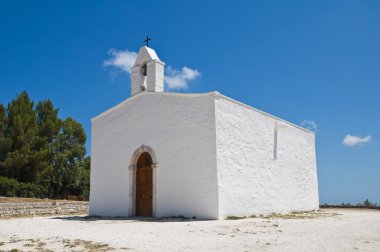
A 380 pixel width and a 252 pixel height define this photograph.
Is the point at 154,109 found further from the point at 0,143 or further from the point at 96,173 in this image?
the point at 0,143

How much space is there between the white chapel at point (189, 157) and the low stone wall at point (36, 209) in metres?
2.16

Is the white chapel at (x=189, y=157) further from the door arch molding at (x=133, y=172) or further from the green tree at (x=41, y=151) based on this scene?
the green tree at (x=41, y=151)

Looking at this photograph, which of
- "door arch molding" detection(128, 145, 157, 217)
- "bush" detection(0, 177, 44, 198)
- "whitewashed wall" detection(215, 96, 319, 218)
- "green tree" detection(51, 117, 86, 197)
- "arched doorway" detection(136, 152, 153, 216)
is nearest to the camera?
"whitewashed wall" detection(215, 96, 319, 218)

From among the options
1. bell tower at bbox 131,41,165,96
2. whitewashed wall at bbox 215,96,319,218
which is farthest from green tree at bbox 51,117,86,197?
whitewashed wall at bbox 215,96,319,218

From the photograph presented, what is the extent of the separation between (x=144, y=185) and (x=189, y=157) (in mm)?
2429

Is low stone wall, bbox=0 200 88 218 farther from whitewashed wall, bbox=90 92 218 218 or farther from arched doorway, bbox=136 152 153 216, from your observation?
arched doorway, bbox=136 152 153 216

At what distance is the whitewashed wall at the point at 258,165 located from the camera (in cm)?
1159

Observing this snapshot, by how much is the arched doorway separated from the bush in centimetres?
1297

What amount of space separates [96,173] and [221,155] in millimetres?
6182

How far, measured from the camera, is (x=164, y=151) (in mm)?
12484

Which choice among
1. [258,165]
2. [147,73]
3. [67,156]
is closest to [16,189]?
[67,156]

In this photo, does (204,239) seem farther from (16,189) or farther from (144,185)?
(16,189)

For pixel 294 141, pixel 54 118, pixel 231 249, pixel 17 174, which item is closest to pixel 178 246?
pixel 231 249

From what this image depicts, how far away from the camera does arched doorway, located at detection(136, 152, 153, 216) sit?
12.9 meters
